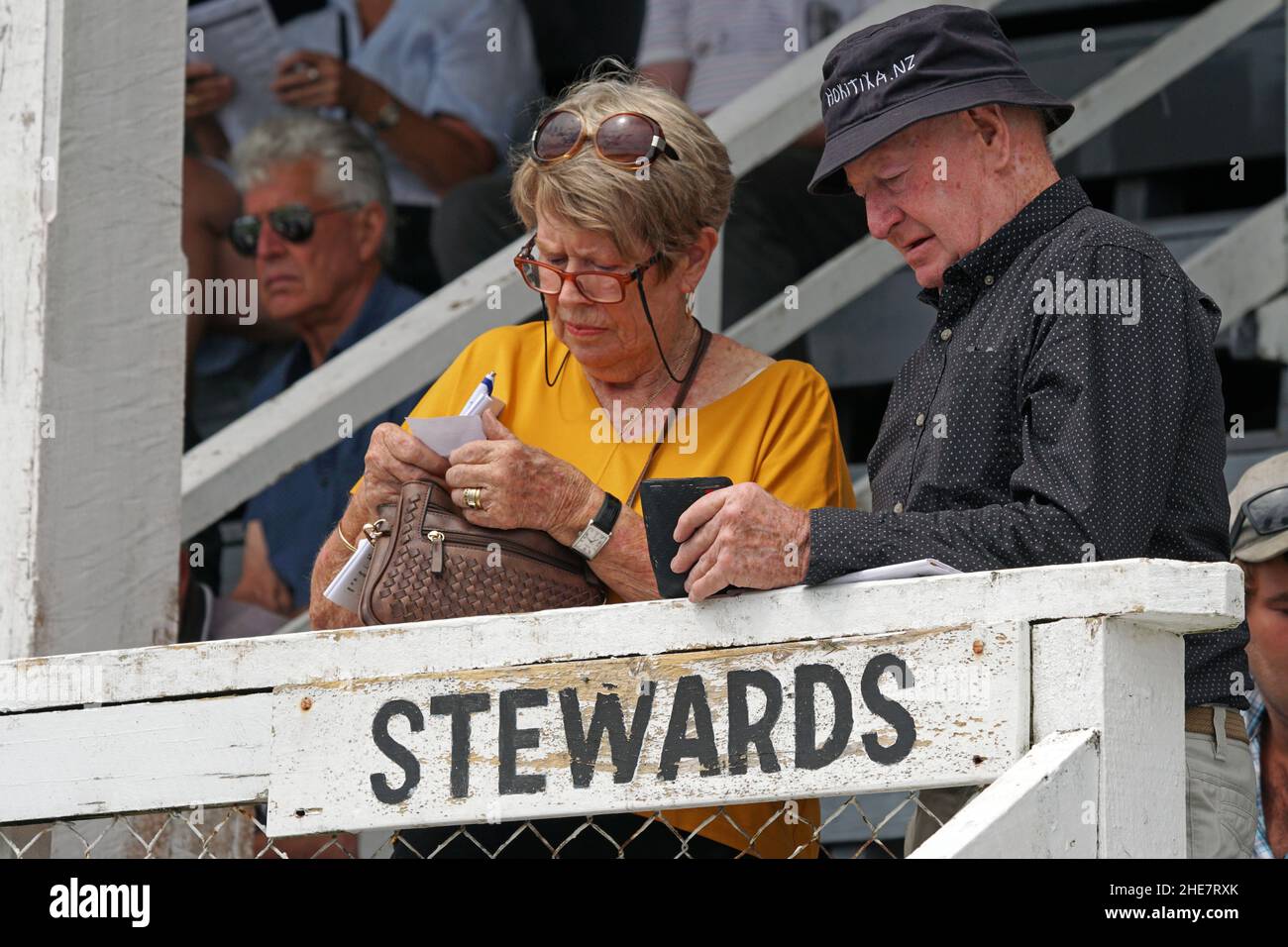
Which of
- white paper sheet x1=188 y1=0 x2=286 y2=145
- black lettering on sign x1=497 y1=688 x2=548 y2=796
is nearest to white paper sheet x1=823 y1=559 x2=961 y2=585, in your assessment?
black lettering on sign x1=497 y1=688 x2=548 y2=796

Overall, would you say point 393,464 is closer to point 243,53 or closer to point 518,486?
point 518,486

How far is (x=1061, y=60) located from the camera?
4699mm

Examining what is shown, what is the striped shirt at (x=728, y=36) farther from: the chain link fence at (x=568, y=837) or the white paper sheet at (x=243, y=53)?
the chain link fence at (x=568, y=837)

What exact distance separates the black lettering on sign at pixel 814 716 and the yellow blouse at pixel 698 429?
1.44ft

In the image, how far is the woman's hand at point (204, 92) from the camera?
491 centimetres

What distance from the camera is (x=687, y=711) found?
1.79m

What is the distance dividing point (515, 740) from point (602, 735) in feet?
0.31

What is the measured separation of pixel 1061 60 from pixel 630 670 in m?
3.34

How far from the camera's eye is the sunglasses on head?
234 cm

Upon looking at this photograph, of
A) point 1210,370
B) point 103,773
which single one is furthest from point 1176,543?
point 103,773
